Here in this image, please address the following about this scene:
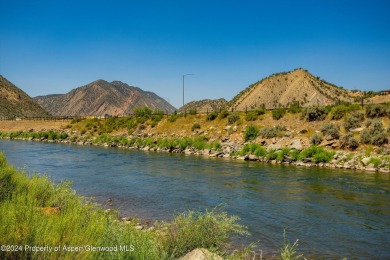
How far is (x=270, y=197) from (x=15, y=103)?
13793 centimetres

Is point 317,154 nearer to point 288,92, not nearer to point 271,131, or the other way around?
point 271,131

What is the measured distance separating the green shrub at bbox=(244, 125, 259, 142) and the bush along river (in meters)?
11.3

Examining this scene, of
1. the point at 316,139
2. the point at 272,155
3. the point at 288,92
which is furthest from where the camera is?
the point at 288,92

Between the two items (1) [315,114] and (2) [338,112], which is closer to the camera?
(2) [338,112]

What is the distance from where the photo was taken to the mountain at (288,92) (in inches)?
3345

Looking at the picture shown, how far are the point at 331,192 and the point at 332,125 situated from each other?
57.8ft

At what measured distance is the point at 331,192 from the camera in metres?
17.1

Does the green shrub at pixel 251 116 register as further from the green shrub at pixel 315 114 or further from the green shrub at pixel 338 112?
the green shrub at pixel 338 112

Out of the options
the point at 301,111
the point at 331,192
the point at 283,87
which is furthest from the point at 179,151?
the point at 283,87

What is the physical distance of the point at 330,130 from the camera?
3216 centimetres

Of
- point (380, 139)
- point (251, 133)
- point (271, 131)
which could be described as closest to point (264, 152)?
point (271, 131)

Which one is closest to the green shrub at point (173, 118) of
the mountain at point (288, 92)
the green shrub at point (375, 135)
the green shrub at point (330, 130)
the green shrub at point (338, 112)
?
the green shrub at point (338, 112)

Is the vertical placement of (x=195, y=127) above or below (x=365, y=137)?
above

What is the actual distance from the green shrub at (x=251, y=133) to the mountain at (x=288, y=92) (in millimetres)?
47747
